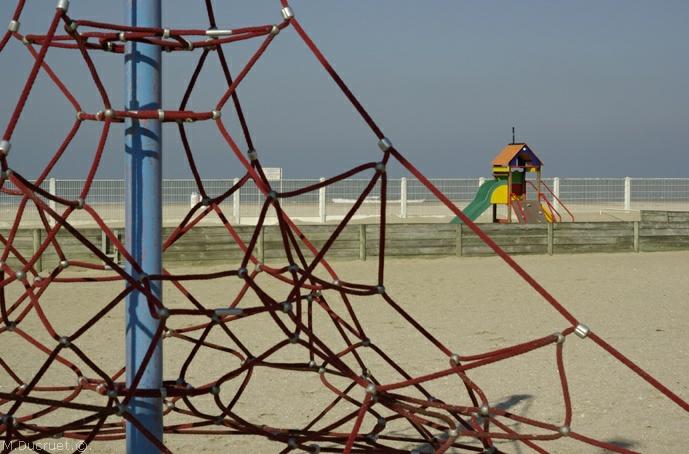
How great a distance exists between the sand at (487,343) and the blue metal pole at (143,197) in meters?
1.27

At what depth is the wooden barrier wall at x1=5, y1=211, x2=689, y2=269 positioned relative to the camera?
10.5 m

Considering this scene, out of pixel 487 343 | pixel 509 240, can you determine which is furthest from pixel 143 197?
pixel 509 240

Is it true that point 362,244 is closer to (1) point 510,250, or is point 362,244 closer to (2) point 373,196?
(1) point 510,250

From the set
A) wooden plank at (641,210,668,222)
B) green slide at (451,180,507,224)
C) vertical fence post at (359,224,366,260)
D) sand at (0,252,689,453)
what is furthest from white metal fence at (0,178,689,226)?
sand at (0,252,689,453)

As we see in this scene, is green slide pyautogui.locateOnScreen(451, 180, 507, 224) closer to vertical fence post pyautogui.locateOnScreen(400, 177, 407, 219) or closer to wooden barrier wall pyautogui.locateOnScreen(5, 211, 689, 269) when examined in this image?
wooden barrier wall pyautogui.locateOnScreen(5, 211, 689, 269)

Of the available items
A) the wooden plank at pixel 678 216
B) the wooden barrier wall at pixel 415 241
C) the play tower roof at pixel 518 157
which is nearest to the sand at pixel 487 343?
the wooden barrier wall at pixel 415 241

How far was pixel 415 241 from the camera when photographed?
11.3 meters

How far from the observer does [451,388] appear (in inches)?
189

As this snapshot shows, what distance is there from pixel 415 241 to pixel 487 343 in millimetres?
5418

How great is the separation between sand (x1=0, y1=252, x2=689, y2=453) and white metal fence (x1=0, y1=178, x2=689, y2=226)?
1037 cm

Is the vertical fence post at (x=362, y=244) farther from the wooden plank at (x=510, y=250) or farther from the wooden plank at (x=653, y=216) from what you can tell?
the wooden plank at (x=653, y=216)

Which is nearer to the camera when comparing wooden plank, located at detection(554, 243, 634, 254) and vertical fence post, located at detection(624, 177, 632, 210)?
wooden plank, located at detection(554, 243, 634, 254)

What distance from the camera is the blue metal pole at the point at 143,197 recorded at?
252 centimetres

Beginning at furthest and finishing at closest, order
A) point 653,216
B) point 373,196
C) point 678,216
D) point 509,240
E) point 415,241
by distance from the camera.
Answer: point 373,196, point 653,216, point 678,216, point 509,240, point 415,241
